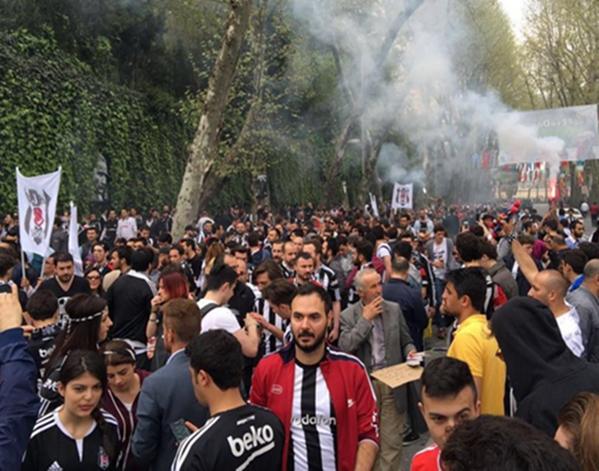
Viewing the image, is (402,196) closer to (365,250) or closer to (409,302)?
(365,250)

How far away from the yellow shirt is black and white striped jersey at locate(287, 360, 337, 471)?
2.74 feet

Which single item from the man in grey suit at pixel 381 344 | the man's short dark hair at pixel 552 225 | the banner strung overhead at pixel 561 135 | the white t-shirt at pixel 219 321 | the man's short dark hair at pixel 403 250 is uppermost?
the banner strung overhead at pixel 561 135

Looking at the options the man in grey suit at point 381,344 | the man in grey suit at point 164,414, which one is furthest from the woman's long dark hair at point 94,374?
the man in grey suit at point 381,344

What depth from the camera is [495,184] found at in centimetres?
6156

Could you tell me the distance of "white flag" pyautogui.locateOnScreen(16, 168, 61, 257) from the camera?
669cm

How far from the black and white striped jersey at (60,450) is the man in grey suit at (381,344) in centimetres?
216

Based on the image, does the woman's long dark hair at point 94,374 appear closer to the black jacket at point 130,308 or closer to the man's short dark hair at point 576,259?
the black jacket at point 130,308

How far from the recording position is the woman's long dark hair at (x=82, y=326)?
3633mm

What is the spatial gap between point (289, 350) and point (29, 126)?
14.4 meters

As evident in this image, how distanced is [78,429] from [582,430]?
1956 mm

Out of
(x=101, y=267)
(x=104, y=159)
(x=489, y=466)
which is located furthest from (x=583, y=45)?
(x=489, y=466)

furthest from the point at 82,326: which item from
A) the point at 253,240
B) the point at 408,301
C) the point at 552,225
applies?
the point at 552,225

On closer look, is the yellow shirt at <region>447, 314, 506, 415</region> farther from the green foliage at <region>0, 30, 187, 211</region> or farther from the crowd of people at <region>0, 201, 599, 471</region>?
the green foliage at <region>0, 30, 187, 211</region>

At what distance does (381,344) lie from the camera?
15.8 feet
